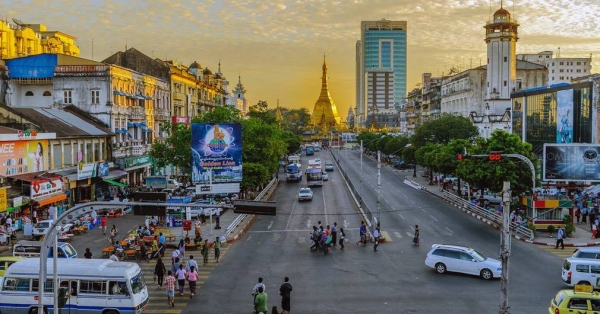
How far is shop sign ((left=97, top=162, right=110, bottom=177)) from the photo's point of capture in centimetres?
5120

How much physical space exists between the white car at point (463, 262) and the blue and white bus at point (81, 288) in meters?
13.5

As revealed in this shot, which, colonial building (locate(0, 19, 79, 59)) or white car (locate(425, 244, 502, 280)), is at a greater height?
colonial building (locate(0, 19, 79, 59))

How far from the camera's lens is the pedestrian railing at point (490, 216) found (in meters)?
36.6

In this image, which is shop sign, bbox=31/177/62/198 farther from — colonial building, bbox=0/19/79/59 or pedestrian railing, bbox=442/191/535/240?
colonial building, bbox=0/19/79/59

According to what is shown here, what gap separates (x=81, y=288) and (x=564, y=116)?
53.9 metres

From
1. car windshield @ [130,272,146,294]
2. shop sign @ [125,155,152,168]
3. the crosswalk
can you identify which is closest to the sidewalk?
the crosswalk

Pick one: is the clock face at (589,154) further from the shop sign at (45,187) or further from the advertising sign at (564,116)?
the shop sign at (45,187)

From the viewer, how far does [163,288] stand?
24578 millimetres

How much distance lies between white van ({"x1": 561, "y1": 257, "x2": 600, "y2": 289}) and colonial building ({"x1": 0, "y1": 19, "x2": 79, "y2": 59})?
7029 cm

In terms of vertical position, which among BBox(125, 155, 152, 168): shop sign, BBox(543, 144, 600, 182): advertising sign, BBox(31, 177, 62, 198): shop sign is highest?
BBox(543, 144, 600, 182): advertising sign

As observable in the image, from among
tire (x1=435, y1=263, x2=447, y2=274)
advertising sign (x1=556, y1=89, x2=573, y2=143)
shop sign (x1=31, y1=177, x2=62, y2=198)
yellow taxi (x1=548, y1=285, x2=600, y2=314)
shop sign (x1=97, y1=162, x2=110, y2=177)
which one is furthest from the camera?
advertising sign (x1=556, y1=89, x2=573, y2=143)

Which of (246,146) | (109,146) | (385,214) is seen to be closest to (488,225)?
(385,214)

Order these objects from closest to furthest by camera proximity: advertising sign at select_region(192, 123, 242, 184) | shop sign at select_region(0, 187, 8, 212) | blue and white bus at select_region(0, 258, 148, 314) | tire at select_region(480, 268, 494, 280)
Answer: blue and white bus at select_region(0, 258, 148, 314) < tire at select_region(480, 268, 494, 280) < shop sign at select_region(0, 187, 8, 212) < advertising sign at select_region(192, 123, 242, 184)

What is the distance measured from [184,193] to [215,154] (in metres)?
10.2
